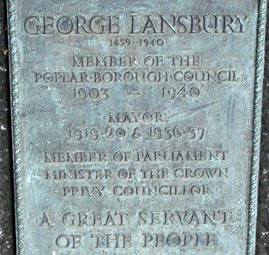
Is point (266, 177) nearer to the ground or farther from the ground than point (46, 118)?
nearer to the ground

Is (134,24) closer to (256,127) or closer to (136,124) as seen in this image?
(136,124)

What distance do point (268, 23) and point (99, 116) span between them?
623 mm

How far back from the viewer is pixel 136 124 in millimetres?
1784

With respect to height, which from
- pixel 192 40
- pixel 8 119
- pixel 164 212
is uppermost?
pixel 192 40

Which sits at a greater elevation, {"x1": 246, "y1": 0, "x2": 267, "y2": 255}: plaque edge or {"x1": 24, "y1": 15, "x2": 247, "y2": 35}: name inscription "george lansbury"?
{"x1": 24, "y1": 15, "x2": 247, "y2": 35}: name inscription "george lansbury"

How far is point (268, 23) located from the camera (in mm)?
1768

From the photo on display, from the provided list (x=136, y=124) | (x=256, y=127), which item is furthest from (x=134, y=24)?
(x=256, y=127)

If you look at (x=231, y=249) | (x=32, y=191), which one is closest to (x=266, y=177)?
(x=231, y=249)

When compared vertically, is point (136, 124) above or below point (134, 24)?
below

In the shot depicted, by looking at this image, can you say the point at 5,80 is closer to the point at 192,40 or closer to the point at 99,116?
the point at 99,116

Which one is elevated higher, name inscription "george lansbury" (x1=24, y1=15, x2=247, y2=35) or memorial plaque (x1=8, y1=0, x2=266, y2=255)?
name inscription "george lansbury" (x1=24, y1=15, x2=247, y2=35)

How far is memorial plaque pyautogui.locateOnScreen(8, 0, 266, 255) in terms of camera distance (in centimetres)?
170

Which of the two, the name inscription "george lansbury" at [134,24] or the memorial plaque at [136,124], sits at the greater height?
the name inscription "george lansbury" at [134,24]

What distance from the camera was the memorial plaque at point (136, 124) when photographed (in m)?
1.70
